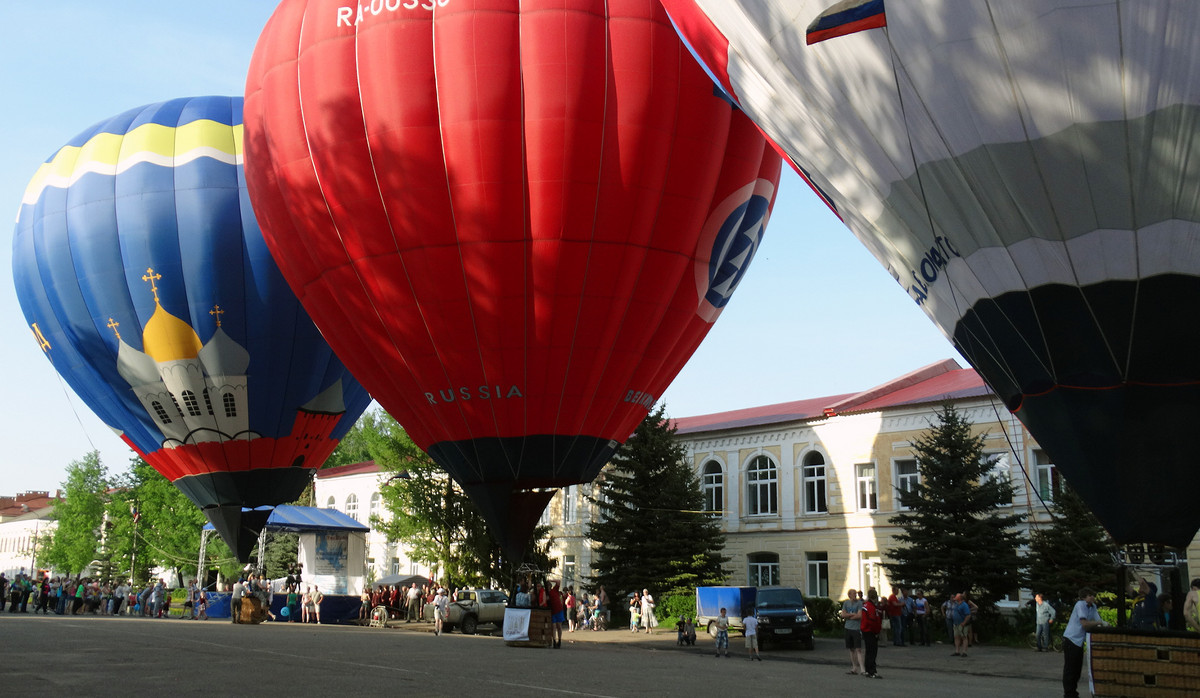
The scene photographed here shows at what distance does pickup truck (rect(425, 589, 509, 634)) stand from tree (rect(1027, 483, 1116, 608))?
44.2 ft

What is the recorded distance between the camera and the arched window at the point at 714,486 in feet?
123

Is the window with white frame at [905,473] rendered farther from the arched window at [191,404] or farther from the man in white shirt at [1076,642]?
the man in white shirt at [1076,642]

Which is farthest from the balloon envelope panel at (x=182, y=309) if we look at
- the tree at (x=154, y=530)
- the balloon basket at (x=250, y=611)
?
the tree at (x=154, y=530)

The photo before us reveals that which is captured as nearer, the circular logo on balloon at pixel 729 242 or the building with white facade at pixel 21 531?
the circular logo on balloon at pixel 729 242

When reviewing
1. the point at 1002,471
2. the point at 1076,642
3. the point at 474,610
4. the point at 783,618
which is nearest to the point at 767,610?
the point at 783,618

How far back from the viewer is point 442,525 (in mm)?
36531

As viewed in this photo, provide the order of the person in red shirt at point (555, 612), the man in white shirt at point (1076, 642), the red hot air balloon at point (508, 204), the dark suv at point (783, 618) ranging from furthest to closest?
the dark suv at point (783, 618)
the person in red shirt at point (555, 612)
the red hot air balloon at point (508, 204)
the man in white shirt at point (1076, 642)

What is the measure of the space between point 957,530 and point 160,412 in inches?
764

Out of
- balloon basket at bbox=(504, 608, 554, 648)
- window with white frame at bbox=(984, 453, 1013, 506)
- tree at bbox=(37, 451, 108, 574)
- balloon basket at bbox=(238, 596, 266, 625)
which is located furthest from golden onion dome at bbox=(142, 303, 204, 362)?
tree at bbox=(37, 451, 108, 574)

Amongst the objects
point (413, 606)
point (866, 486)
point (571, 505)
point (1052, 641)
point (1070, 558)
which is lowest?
point (1052, 641)

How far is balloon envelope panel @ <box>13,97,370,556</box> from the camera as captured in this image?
888 inches

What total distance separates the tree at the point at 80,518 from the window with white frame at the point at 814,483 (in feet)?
177

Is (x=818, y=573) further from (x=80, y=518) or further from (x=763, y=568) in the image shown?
(x=80, y=518)

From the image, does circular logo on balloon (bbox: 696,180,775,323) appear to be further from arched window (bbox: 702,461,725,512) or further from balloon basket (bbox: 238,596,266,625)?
arched window (bbox: 702,461,725,512)
